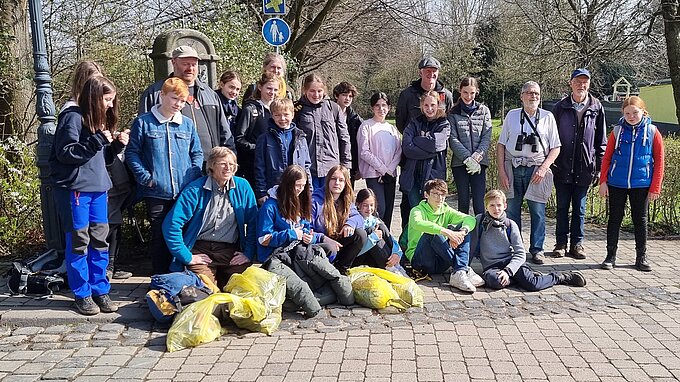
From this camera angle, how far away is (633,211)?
20.7 feet

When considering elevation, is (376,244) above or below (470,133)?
below

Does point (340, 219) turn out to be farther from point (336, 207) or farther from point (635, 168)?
point (635, 168)

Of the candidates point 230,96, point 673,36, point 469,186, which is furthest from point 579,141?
point 230,96

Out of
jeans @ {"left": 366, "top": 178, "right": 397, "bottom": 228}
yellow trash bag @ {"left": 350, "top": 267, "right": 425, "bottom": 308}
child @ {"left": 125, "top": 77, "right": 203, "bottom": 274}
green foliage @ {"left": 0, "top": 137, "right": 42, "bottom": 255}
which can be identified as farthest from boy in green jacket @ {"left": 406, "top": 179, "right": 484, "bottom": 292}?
green foliage @ {"left": 0, "top": 137, "right": 42, "bottom": 255}

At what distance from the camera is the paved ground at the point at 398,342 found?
394 centimetres

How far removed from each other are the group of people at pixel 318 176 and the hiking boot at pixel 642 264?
0.02 m

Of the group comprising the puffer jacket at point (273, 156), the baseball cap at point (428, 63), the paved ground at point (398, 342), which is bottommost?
the paved ground at point (398, 342)

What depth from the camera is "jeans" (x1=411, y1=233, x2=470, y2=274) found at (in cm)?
574

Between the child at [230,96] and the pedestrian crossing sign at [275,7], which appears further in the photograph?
the pedestrian crossing sign at [275,7]

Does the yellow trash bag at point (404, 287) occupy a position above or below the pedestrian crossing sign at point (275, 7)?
below

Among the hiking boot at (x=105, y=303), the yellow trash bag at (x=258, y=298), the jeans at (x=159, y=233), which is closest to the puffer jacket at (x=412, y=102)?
the yellow trash bag at (x=258, y=298)

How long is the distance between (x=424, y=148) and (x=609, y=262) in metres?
2.26

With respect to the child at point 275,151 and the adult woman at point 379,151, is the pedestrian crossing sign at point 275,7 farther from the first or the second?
the child at point 275,151

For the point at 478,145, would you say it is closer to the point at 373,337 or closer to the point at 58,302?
the point at 373,337
